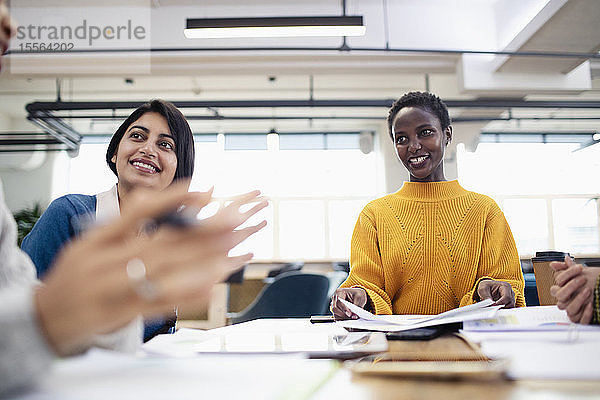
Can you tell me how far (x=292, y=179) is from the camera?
10.2 m

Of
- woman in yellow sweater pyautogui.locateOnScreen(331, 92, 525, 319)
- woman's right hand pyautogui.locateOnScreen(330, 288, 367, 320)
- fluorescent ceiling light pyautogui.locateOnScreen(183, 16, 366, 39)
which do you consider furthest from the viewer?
fluorescent ceiling light pyautogui.locateOnScreen(183, 16, 366, 39)

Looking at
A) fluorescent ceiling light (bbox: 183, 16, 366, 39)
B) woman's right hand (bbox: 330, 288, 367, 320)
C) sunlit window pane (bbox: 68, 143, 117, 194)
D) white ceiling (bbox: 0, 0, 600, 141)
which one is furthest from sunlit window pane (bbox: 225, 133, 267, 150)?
woman's right hand (bbox: 330, 288, 367, 320)

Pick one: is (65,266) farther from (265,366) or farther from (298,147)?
(298,147)

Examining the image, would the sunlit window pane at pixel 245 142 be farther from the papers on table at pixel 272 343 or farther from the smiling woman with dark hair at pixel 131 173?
the papers on table at pixel 272 343

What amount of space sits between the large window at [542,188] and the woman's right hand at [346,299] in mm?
9079

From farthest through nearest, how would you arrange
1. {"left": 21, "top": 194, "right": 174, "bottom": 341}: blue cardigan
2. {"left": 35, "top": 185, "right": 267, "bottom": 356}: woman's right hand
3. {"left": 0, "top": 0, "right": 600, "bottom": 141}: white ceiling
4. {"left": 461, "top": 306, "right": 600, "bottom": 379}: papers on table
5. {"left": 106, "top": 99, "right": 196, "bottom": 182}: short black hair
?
1. {"left": 0, "top": 0, "right": 600, "bottom": 141}: white ceiling
2. {"left": 106, "top": 99, "right": 196, "bottom": 182}: short black hair
3. {"left": 21, "top": 194, "right": 174, "bottom": 341}: blue cardigan
4. {"left": 461, "top": 306, "right": 600, "bottom": 379}: papers on table
5. {"left": 35, "top": 185, "right": 267, "bottom": 356}: woman's right hand

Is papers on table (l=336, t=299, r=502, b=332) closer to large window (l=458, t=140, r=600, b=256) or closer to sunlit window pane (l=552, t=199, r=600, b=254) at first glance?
large window (l=458, t=140, r=600, b=256)

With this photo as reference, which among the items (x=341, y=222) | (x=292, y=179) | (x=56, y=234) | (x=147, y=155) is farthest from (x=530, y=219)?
(x=56, y=234)

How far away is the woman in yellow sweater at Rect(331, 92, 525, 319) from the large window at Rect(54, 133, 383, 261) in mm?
8121

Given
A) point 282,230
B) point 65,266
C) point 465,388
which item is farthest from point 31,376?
point 282,230

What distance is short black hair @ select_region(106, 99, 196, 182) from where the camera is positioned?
170 centimetres

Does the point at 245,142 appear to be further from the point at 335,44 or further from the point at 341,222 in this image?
the point at 335,44

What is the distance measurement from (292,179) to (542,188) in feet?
17.5

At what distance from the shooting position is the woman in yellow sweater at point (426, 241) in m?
1.53
